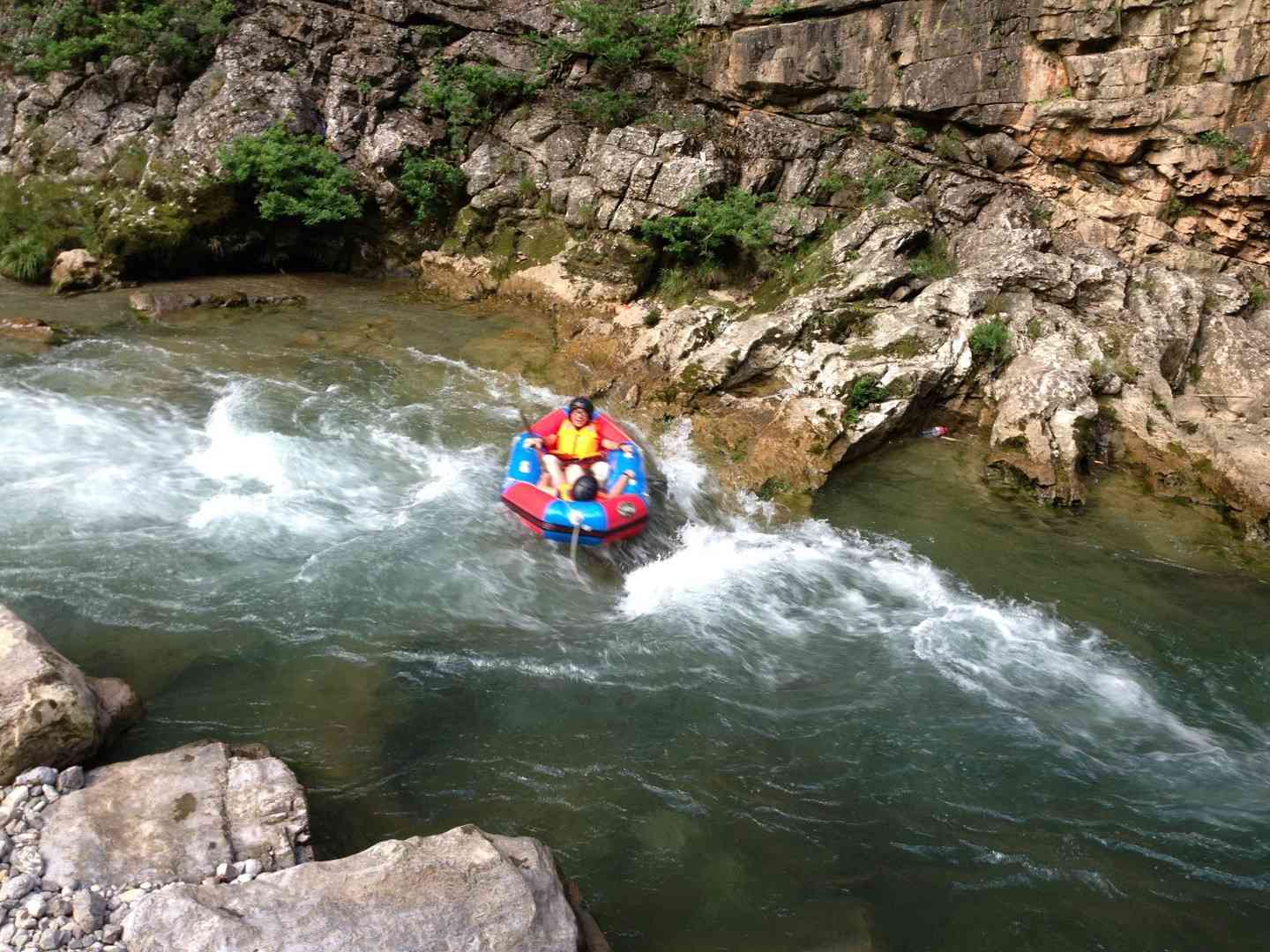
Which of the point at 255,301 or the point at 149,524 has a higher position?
the point at 255,301

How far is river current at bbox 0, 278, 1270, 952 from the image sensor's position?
440 cm

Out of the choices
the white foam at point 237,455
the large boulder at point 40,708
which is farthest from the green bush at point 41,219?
the large boulder at point 40,708

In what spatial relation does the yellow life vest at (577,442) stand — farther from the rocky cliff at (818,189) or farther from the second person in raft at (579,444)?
the rocky cliff at (818,189)

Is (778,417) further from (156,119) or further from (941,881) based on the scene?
(156,119)

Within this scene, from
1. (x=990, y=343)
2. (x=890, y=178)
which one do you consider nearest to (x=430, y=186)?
(x=890, y=178)

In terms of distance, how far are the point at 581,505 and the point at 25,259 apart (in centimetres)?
1024

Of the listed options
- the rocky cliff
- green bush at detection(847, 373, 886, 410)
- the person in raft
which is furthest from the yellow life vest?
green bush at detection(847, 373, 886, 410)

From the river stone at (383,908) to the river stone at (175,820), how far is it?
0.31m

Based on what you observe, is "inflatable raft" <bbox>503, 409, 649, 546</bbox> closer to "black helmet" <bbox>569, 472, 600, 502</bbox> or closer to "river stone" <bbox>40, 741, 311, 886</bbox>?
"black helmet" <bbox>569, 472, 600, 502</bbox>

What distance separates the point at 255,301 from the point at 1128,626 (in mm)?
11719

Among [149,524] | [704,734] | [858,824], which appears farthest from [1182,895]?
[149,524]

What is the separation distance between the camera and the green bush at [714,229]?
1147 centimetres

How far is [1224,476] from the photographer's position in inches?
325

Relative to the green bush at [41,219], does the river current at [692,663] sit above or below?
below
